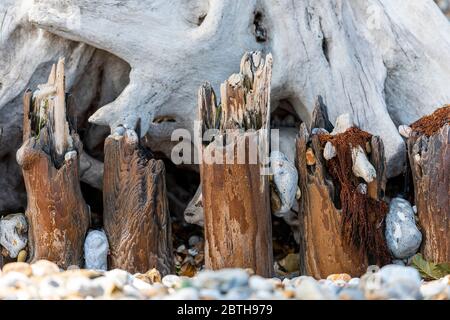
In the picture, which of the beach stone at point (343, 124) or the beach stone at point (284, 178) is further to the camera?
the beach stone at point (343, 124)

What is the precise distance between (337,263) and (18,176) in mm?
2357

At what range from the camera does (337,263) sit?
4.66 meters

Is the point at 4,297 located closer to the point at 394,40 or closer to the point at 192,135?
the point at 192,135

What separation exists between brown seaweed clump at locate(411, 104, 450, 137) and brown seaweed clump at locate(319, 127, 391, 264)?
35 centimetres

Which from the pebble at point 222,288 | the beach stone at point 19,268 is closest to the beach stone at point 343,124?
the pebble at point 222,288

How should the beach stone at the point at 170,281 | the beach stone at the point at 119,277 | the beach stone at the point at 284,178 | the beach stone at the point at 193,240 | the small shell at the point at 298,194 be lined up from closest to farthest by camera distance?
1. the beach stone at the point at 119,277
2. the beach stone at the point at 170,281
3. the beach stone at the point at 284,178
4. the small shell at the point at 298,194
5. the beach stone at the point at 193,240

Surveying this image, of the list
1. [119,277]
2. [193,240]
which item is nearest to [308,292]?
[119,277]

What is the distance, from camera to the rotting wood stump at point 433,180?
470 centimetres

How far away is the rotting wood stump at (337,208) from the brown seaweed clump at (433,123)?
31 centimetres

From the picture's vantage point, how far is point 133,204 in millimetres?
4652

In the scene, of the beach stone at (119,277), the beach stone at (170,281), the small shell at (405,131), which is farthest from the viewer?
the small shell at (405,131)

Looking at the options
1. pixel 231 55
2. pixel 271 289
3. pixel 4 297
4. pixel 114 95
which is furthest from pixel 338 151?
pixel 4 297

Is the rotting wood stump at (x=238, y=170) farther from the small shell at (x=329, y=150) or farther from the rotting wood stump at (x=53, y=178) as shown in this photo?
the rotting wood stump at (x=53, y=178)

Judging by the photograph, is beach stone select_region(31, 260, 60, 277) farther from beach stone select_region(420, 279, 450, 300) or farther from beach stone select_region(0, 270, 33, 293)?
beach stone select_region(420, 279, 450, 300)
